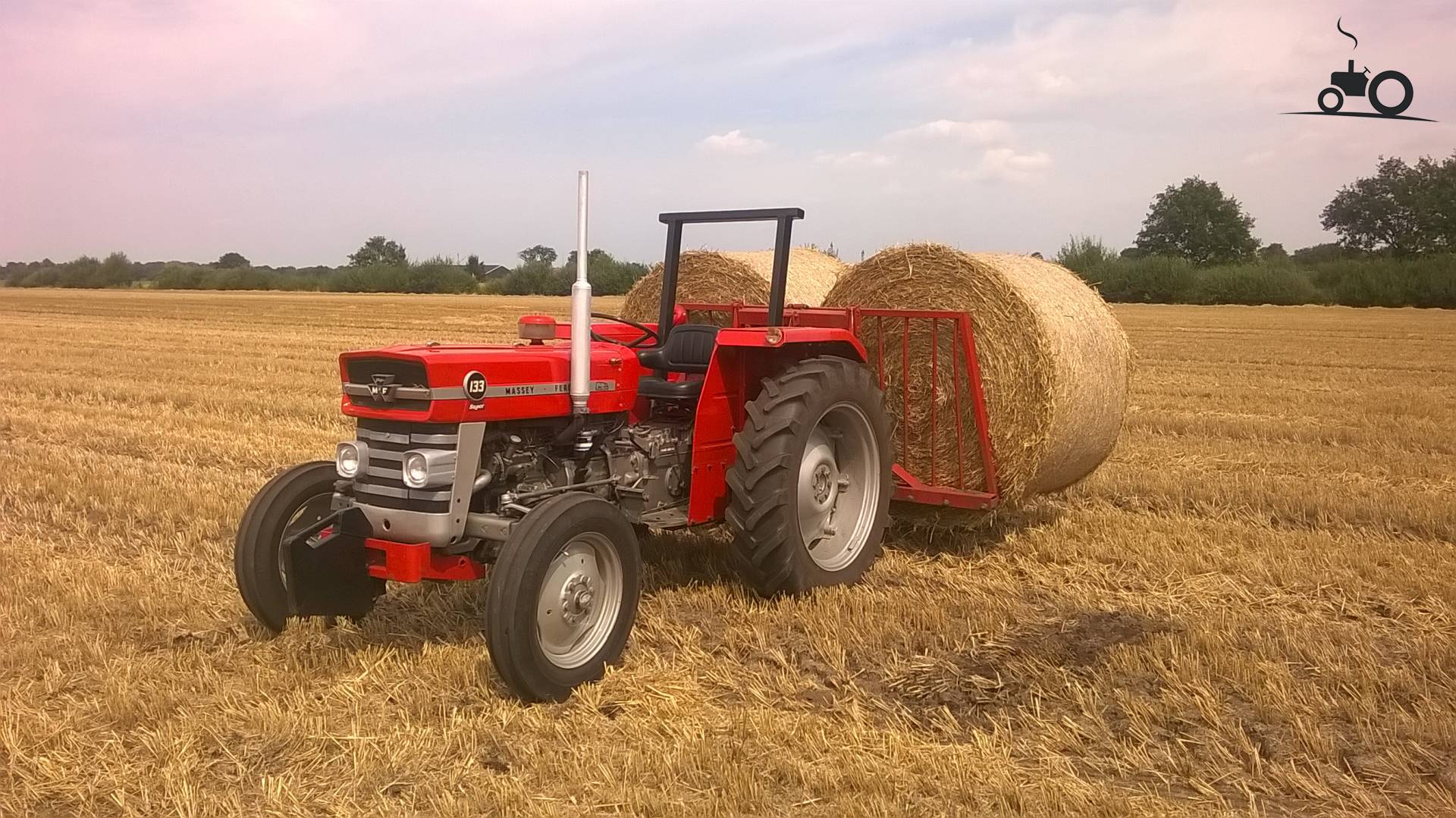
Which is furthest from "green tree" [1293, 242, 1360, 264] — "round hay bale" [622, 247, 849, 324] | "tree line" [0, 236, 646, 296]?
"round hay bale" [622, 247, 849, 324]

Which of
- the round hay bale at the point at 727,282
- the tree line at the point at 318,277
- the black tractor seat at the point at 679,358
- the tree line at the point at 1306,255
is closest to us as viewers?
the black tractor seat at the point at 679,358

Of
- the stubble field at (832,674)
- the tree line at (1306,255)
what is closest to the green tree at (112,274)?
the tree line at (1306,255)

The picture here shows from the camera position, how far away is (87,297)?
39.1m

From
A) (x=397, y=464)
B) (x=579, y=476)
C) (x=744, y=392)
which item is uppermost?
(x=744, y=392)

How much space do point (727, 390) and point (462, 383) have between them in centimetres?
138

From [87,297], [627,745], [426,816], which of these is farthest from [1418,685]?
[87,297]

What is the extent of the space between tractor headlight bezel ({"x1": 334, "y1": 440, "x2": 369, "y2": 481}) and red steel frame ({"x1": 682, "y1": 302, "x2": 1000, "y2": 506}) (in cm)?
221

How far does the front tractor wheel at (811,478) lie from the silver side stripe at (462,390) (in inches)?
27.7

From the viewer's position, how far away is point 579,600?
402 centimetres

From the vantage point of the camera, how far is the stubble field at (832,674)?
10.7 feet

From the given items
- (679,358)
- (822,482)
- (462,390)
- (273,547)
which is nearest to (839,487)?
(822,482)

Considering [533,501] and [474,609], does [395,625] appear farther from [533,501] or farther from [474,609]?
[533,501]

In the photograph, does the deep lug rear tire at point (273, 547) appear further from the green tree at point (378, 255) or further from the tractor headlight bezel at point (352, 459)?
the green tree at point (378, 255)

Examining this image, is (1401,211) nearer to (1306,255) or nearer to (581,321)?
(1306,255)
